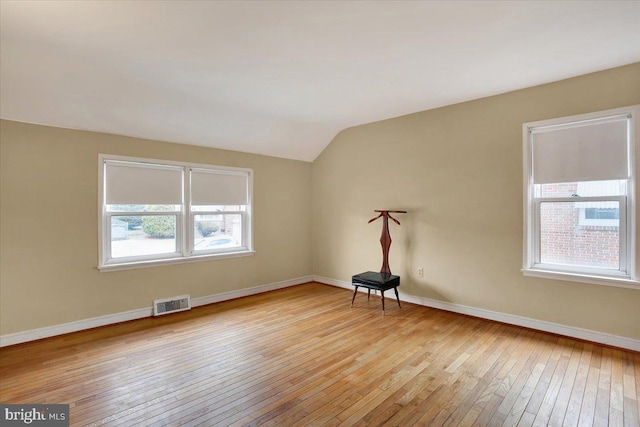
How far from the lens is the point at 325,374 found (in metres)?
2.58

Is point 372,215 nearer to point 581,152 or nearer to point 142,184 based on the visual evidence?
point 581,152

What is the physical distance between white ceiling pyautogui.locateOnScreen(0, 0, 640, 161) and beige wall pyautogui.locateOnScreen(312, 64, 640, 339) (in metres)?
0.26

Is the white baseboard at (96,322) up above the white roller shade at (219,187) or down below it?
below

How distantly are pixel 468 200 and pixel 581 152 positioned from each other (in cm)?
117

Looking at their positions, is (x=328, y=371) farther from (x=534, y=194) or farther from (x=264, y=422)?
(x=534, y=194)

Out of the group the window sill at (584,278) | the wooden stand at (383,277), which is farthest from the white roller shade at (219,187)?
the window sill at (584,278)

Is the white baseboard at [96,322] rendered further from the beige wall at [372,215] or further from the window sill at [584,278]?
the window sill at [584,278]

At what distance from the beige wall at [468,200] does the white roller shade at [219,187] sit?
65.4 inches

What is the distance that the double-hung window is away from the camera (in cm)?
300

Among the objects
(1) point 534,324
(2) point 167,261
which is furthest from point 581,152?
(2) point 167,261

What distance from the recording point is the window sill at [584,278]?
294 cm

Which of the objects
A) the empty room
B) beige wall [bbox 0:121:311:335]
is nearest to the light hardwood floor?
the empty room

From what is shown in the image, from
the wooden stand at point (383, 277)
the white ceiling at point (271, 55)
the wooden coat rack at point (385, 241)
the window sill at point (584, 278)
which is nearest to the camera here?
the white ceiling at point (271, 55)

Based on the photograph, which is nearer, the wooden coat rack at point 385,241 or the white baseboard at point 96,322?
the white baseboard at point 96,322
